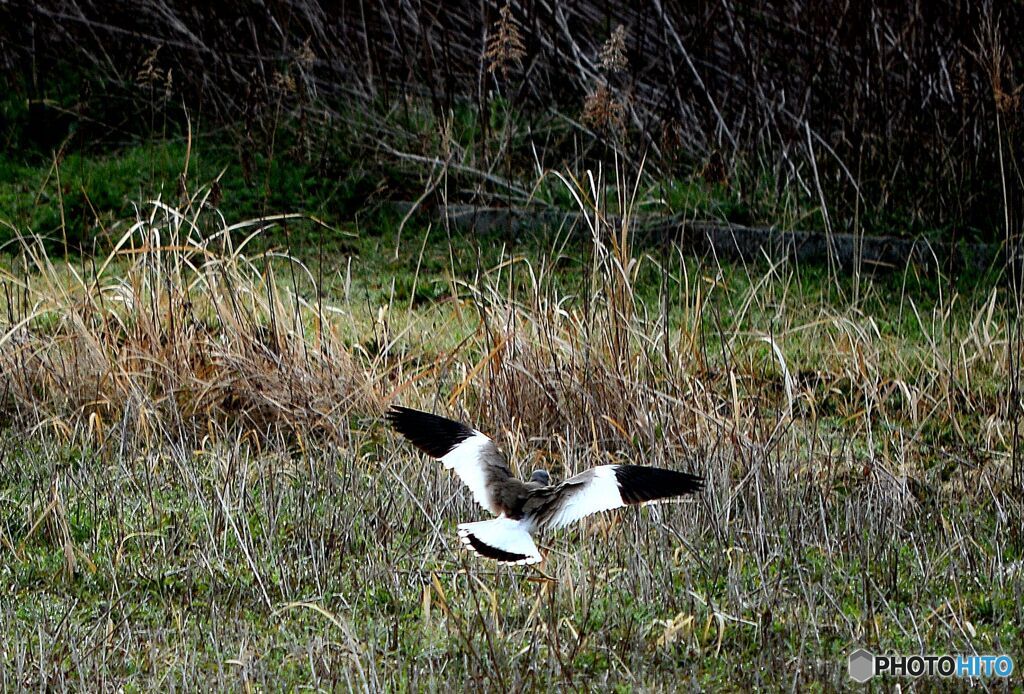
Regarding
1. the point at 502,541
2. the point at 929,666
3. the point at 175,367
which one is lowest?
Result: the point at 929,666

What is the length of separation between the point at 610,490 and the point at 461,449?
0.44m

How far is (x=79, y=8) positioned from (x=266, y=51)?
38.2 inches

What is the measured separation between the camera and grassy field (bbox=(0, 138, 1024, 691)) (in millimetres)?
2402

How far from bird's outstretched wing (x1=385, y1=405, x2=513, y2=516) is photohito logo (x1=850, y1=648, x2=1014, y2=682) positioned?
2.38 feet

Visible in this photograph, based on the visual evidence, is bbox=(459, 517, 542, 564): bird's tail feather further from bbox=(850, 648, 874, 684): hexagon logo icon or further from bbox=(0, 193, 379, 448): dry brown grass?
bbox=(0, 193, 379, 448): dry brown grass

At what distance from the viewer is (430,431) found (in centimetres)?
271

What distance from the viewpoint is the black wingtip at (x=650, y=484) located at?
7.47 feet

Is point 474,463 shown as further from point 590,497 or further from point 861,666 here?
point 861,666

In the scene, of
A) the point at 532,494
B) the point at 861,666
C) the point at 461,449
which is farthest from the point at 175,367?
the point at 861,666

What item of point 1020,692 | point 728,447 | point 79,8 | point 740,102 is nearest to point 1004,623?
point 1020,692

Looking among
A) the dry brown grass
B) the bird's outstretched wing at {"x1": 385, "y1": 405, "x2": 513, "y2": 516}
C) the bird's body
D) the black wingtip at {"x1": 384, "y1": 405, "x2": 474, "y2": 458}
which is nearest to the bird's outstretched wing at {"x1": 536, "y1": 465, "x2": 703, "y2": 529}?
the bird's body

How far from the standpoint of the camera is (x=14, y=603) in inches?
104

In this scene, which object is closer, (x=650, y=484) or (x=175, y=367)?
(x=650, y=484)

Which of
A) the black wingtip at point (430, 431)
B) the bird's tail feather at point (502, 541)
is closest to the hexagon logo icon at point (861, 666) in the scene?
the bird's tail feather at point (502, 541)
